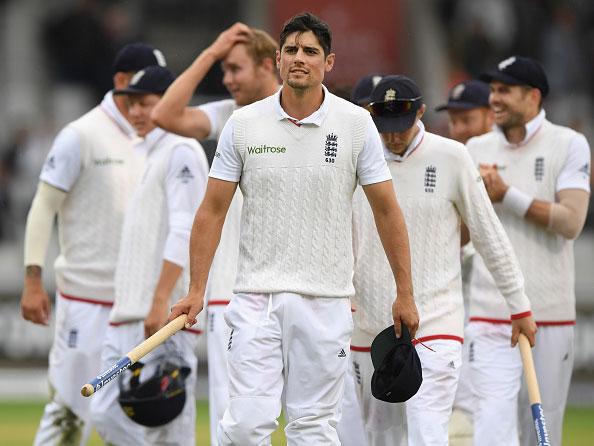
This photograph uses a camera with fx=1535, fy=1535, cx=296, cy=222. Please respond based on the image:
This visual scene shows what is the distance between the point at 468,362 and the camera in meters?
8.98

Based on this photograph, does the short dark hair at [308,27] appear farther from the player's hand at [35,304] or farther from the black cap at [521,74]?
the player's hand at [35,304]

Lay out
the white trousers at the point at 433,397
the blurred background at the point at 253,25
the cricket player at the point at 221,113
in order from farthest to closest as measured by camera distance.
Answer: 1. the blurred background at the point at 253,25
2. the cricket player at the point at 221,113
3. the white trousers at the point at 433,397

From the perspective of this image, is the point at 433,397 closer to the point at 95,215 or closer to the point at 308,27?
the point at 308,27

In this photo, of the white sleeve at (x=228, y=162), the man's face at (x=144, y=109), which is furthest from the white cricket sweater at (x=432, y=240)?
the man's face at (x=144, y=109)

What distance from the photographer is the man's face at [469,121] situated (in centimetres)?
991

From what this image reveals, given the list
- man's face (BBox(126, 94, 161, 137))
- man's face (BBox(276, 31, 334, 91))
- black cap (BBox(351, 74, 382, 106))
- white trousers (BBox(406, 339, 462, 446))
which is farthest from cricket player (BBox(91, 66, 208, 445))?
man's face (BBox(276, 31, 334, 91))

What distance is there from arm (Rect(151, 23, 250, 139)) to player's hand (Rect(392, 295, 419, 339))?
2.07 metres

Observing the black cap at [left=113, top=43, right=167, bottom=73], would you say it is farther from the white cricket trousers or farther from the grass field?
the grass field

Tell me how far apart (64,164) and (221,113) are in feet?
3.39

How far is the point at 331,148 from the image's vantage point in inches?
273

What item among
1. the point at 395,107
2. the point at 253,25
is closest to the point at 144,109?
the point at 395,107

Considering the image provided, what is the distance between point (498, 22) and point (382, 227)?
1509 cm

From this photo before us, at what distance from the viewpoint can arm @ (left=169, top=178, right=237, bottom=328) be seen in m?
6.96

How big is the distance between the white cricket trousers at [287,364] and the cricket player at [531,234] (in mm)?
1908
